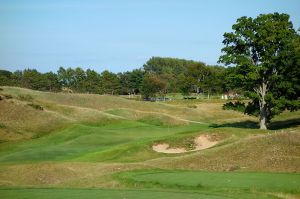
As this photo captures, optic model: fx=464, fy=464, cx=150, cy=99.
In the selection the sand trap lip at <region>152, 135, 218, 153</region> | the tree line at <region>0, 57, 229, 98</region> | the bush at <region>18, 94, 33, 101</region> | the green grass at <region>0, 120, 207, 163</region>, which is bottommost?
the green grass at <region>0, 120, 207, 163</region>

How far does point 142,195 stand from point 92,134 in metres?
36.4

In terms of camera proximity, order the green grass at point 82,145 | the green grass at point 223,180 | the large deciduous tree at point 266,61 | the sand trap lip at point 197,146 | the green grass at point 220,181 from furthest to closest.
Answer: the large deciduous tree at point 266,61
the sand trap lip at point 197,146
the green grass at point 82,145
the green grass at point 223,180
the green grass at point 220,181

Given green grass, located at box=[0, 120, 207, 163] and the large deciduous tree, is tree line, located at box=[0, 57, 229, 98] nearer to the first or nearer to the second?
green grass, located at box=[0, 120, 207, 163]

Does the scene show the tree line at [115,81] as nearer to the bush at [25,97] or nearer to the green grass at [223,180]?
the bush at [25,97]

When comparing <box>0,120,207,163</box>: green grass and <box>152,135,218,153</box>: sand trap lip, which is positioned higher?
<box>152,135,218,153</box>: sand trap lip

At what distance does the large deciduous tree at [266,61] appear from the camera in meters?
50.4

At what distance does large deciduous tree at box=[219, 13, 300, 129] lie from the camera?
50406mm

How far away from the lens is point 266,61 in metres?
50.5

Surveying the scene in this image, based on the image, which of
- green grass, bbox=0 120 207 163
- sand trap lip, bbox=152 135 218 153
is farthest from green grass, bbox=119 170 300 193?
sand trap lip, bbox=152 135 218 153

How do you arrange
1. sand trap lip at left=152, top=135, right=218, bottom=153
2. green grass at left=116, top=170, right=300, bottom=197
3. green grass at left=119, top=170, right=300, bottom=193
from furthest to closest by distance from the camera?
sand trap lip at left=152, top=135, right=218, bottom=153
green grass at left=119, top=170, right=300, bottom=193
green grass at left=116, top=170, right=300, bottom=197

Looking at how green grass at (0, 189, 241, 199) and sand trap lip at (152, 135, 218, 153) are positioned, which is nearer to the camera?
green grass at (0, 189, 241, 199)

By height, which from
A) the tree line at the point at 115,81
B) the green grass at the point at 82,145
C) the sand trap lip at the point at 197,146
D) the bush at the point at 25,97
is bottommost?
the green grass at the point at 82,145

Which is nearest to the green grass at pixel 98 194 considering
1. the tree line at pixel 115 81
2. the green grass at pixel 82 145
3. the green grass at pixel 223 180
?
the green grass at pixel 223 180

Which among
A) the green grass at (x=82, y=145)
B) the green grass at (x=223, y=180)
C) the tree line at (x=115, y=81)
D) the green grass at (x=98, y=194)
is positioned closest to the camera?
the green grass at (x=98, y=194)
